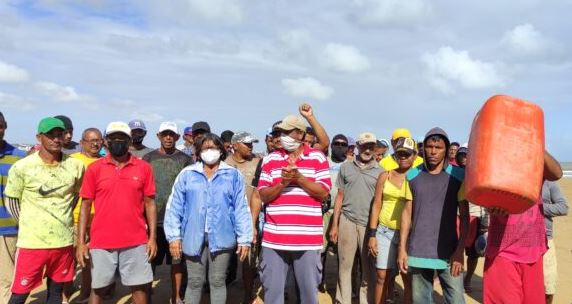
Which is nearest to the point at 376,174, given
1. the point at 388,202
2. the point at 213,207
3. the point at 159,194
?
the point at 388,202

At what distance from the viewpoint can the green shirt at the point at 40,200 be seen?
4.07m

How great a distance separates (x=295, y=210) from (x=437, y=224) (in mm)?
1205

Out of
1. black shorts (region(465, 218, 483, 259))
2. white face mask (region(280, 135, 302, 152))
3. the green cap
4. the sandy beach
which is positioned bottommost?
the sandy beach

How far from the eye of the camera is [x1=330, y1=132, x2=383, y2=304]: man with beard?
5.09 meters

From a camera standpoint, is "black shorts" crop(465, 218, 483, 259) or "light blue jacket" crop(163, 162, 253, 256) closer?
"light blue jacket" crop(163, 162, 253, 256)

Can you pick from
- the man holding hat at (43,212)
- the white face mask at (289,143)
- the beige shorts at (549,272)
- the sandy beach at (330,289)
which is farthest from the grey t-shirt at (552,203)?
the man holding hat at (43,212)

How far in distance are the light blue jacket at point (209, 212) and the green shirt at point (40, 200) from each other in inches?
37.8

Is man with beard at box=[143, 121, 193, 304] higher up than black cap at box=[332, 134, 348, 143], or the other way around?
black cap at box=[332, 134, 348, 143]

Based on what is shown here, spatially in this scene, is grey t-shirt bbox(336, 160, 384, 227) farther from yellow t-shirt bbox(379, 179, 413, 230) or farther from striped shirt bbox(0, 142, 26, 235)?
striped shirt bbox(0, 142, 26, 235)

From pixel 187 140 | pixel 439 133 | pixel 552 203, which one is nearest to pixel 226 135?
pixel 187 140

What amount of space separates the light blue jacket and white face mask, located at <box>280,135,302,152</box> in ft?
1.99

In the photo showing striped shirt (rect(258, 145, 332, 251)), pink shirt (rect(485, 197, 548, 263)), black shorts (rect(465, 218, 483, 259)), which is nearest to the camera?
pink shirt (rect(485, 197, 548, 263))

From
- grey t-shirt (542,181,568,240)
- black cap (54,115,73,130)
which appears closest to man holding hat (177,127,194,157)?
black cap (54,115,73,130)

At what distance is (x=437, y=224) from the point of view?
385 centimetres
